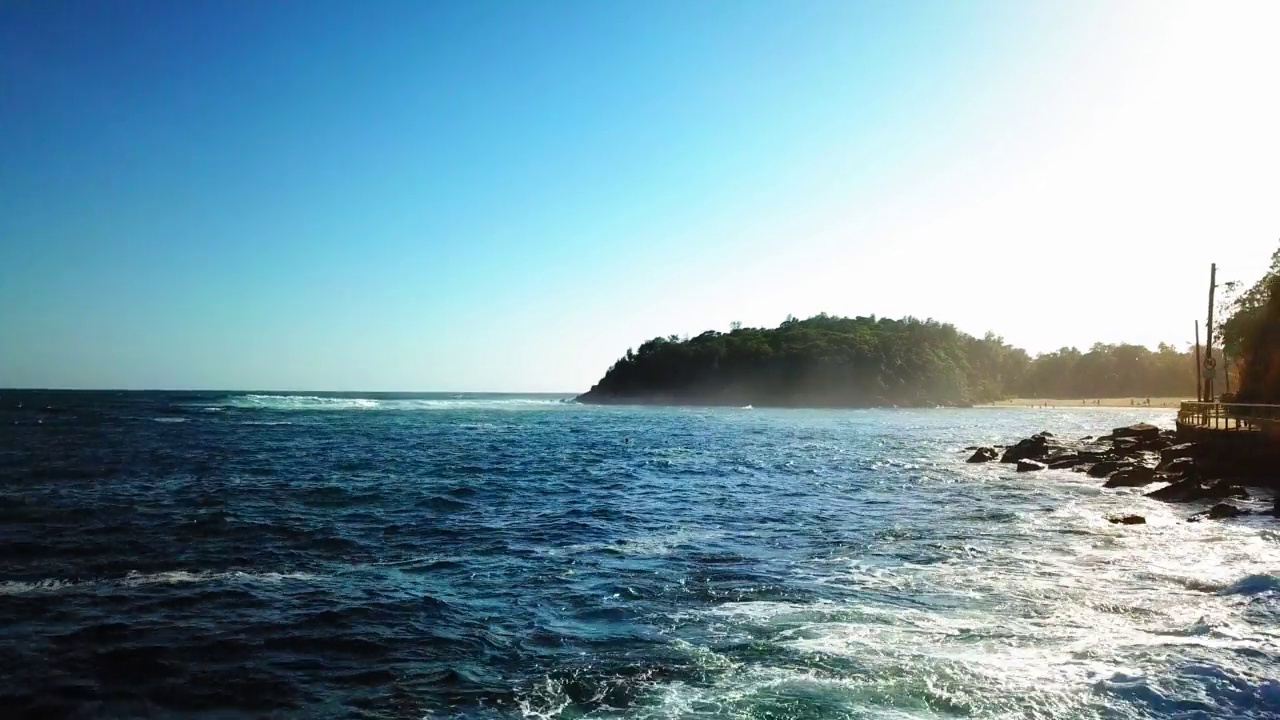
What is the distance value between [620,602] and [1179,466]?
28.8 metres

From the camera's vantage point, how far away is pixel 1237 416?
32.3 meters

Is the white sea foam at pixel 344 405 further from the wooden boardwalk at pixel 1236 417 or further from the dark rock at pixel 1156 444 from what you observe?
the wooden boardwalk at pixel 1236 417

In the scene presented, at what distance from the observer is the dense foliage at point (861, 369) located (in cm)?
14938

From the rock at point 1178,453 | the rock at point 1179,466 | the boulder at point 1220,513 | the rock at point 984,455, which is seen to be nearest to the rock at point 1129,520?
the boulder at point 1220,513

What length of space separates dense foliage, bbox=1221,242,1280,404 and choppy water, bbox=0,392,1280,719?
2289 centimetres

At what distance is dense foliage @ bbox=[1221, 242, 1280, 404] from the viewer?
4072cm

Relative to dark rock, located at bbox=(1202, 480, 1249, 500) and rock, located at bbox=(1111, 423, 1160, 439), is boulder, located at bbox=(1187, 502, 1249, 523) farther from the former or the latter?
rock, located at bbox=(1111, 423, 1160, 439)

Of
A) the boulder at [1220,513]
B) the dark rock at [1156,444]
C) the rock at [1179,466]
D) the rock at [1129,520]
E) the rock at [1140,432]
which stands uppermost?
the rock at [1140,432]

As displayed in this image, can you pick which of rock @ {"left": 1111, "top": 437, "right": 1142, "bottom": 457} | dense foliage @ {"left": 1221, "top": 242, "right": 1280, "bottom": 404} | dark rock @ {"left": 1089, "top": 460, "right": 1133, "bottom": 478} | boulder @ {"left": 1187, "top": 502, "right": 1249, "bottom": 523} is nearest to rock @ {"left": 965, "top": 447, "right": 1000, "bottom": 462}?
rock @ {"left": 1111, "top": 437, "right": 1142, "bottom": 457}

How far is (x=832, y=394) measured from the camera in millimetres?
149250

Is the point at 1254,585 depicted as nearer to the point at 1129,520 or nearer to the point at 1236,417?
the point at 1129,520

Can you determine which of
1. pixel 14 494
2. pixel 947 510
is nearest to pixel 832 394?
pixel 947 510

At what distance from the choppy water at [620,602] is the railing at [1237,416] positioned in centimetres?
881

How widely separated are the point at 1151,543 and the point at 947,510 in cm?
652
